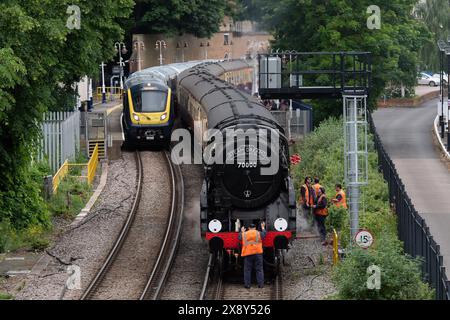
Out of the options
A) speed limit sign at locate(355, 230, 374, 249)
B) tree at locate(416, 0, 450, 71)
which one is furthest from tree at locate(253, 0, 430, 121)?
tree at locate(416, 0, 450, 71)

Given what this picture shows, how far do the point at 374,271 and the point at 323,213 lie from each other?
672 cm

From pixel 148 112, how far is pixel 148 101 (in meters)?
0.41

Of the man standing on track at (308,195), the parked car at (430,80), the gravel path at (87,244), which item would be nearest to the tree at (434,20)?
the parked car at (430,80)

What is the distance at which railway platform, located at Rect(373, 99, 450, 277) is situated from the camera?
28.9m

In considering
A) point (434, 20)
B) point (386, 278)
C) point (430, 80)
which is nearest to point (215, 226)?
point (386, 278)

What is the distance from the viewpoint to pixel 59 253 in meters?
25.1

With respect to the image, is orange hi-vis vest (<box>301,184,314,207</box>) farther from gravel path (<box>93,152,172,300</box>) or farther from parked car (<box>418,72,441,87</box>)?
parked car (<box>418,72,441,87</box>)

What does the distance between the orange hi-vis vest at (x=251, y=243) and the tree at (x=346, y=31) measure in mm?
24641

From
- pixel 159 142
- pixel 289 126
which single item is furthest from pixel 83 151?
pixel 289 126

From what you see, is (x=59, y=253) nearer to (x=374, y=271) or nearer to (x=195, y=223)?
(x=195, y=223)

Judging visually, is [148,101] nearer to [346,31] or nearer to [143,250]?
[346,31]

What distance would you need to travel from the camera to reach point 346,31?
150 ft

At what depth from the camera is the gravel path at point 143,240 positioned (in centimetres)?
2169
